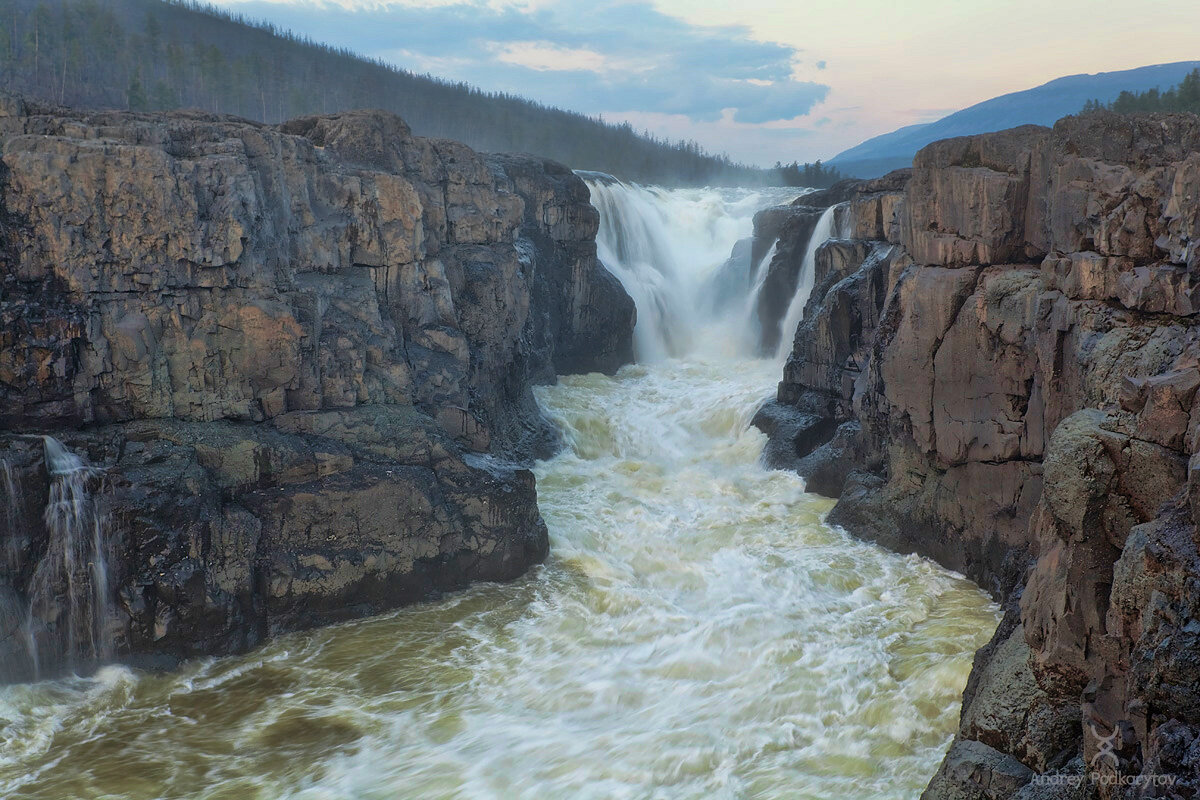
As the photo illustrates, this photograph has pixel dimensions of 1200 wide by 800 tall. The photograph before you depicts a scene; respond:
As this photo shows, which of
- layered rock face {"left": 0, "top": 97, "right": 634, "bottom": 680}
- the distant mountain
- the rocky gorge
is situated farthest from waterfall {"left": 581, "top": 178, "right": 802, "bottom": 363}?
the distant mountain

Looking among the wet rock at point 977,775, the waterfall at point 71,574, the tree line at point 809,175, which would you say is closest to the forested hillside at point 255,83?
the tree line at point 809,175

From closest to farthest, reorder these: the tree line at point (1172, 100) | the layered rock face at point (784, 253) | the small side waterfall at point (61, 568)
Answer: the small side waterfall at point (61, 568)
the layered rock face at point (784, 253)
the tree line at point (1172, 100)

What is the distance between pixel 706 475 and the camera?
78.8 ft

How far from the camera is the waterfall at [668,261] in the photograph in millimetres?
37594

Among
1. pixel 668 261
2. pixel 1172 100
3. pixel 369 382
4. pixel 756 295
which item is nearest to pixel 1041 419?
pixel 369 382

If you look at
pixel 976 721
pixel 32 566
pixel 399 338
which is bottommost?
pixel 976 721

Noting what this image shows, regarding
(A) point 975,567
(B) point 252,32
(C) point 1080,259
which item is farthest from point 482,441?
(B) point 252,32

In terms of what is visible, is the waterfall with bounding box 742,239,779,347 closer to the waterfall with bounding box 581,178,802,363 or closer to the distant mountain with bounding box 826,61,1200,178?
the waterfall with bounding box 581,178,802,363

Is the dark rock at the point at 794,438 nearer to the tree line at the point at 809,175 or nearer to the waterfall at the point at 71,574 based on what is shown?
the waterfall at the point at 71,574

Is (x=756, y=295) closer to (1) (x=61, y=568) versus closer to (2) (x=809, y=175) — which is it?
(1) (x=61, y=568)

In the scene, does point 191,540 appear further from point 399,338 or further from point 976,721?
point 976,721

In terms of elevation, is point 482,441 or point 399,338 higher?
point 399,338

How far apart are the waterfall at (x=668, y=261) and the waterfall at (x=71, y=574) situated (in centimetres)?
2464

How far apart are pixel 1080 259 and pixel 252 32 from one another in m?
95.2
